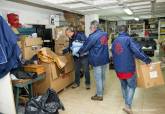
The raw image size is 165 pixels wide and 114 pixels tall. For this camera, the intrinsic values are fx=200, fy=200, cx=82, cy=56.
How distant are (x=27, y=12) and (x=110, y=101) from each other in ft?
10.6

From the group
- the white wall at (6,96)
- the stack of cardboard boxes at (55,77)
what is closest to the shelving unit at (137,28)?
the stack of cardboard boxes at (55,77)

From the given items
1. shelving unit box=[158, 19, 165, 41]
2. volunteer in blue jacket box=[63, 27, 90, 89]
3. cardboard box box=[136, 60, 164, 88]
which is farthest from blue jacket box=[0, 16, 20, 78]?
shelving unit box=[158, 19, 165, 41]

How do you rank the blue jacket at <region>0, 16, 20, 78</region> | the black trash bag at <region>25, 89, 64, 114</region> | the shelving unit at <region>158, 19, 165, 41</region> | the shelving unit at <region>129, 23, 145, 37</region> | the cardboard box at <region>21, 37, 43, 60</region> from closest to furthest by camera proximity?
the blue jacket at <region>0, 16, 20, 78</region> < the black trash bag at <region>25, 89, 64, 114</region> < the cardboard box at <region>21, 37, 43, 60</region> < the shelving unit at <region>158, 19, 165, 41</region> < the shelving unit at <region>129, 23, 145, 37</region>

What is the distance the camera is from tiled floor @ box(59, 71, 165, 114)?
350cm

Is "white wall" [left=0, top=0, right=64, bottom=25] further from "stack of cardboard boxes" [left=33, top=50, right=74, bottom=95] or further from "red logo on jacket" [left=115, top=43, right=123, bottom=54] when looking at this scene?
"red logo on jacket" [left=115, top=43, right=123, bottom=54]

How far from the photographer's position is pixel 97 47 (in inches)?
152

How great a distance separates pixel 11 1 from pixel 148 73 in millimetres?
3506

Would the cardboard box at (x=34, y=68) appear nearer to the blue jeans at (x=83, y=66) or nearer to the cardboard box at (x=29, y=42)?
the cardboard box at (x=29, y=42)

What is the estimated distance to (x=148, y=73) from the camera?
3.15 m

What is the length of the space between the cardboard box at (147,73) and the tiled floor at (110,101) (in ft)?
1.86

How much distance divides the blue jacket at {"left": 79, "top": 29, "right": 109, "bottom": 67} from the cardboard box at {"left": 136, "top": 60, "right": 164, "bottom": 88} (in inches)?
33.1

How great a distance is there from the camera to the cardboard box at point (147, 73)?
312 cm

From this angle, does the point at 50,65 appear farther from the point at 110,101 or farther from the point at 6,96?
the point at 110,101

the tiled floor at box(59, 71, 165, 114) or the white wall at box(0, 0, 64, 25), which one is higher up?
the white wall at box(0, 0, 64, 25)
